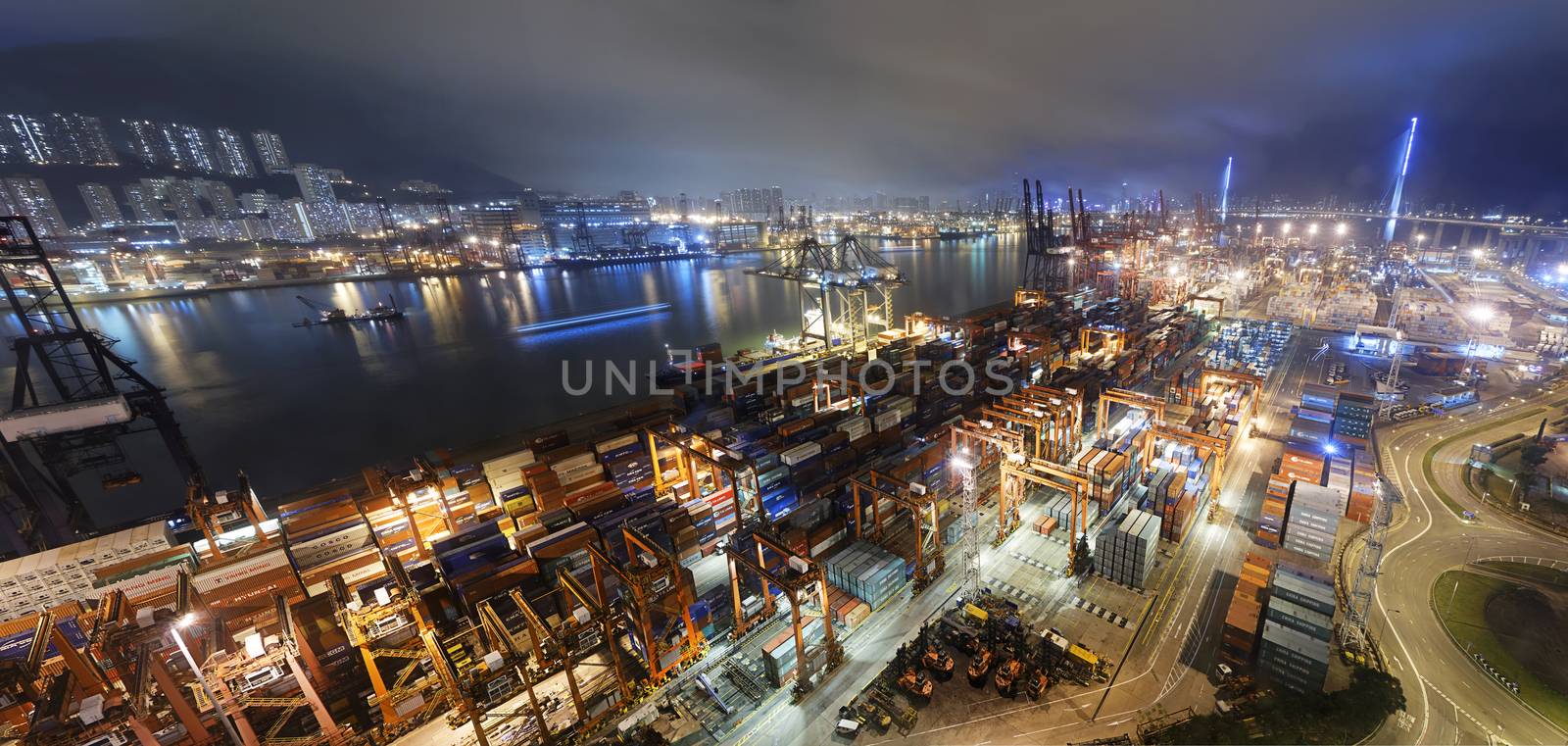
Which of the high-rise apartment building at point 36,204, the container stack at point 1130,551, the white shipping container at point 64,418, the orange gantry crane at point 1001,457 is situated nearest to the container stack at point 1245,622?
the container stack at point 1130,551

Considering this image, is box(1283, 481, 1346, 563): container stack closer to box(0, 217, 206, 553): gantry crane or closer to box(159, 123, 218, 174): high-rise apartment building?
box(0, 217, 206, 553): gantry crane

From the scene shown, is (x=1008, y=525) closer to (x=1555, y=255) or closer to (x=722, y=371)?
(x=722, y=371)

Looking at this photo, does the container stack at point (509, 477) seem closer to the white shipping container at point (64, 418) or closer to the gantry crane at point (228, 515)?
the gantry crane at point (228, 515)

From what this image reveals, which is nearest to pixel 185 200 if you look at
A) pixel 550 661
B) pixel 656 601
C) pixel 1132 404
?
pixel 656 601

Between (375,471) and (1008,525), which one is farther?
(375,471)

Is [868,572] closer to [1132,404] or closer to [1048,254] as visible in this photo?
[1132,404]

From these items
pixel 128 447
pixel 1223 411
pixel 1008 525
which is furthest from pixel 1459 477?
pixel 128 447

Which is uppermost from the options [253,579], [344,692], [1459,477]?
[253,579]
